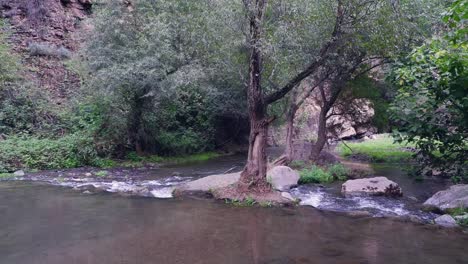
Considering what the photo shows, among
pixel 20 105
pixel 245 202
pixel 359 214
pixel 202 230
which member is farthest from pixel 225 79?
pixel 202 230

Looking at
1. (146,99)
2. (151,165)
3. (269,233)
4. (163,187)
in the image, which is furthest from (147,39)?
(269,233)

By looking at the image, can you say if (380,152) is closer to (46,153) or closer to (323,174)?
(323,174)

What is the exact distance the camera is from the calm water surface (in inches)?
379

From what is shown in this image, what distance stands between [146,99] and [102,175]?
6385 mm

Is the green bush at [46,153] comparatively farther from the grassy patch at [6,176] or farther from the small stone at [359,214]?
the small stone at [359,214]

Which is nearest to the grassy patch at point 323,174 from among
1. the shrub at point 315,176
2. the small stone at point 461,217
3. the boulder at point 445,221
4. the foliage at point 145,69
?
the shrub at point 315,176

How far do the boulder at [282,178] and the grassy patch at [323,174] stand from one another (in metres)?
1.14

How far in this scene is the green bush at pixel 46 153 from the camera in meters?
22.7

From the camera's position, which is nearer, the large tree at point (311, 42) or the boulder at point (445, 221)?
the boulder at point (445, 221)

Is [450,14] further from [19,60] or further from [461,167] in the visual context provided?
[19,60]

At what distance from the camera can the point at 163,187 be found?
1873 centimetres

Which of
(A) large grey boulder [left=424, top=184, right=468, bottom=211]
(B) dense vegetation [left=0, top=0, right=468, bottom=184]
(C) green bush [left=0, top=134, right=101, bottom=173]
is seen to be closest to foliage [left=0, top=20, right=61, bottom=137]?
(B) dense vegetation [left=0, top=0, right=468, bottom=184]

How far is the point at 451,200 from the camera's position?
48.8ft

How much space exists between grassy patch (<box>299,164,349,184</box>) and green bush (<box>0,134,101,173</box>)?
40.1 ft
